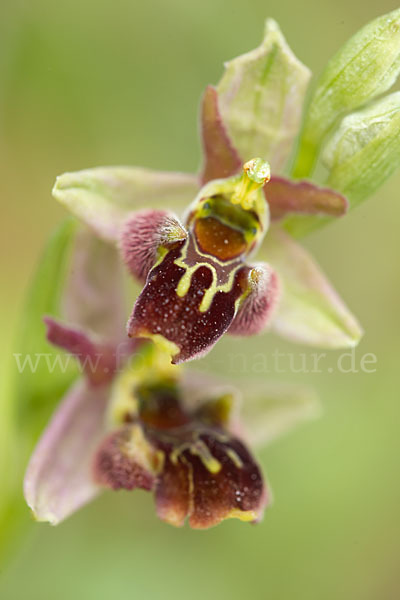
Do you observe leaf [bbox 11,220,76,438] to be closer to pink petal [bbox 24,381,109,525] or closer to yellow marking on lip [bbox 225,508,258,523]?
pink petal [bbox 24,381,109,525]

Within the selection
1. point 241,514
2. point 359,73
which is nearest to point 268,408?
point 241,514

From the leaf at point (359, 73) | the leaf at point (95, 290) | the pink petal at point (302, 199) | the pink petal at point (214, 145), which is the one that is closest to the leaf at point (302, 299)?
the pink petal at point (302, 199)

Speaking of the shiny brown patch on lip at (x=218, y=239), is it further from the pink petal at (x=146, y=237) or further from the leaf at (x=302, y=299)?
the leaf at (x=302, y=299)

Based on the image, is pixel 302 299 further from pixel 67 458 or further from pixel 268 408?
pixel 67 458

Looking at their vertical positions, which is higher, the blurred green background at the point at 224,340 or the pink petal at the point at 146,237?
the pink petal at the point at 146,237

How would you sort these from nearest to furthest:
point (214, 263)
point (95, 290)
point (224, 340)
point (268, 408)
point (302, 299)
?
point (214, 263)
point (302, 299)
point (95, 290)
point (268, 408)
point (224, 340)

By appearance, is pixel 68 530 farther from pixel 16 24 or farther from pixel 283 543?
pixel 16 24
